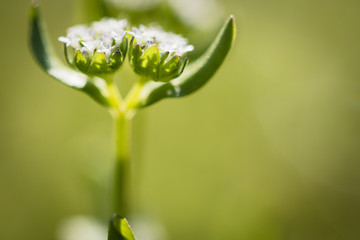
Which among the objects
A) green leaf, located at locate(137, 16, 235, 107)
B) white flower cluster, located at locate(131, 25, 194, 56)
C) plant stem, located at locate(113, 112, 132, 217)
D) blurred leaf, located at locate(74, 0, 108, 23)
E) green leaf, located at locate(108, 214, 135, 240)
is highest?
blurred leaf, located at locate(74, 0, 108, 23)

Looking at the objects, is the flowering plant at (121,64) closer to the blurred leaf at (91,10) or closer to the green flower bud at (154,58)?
the green flower bud at (154,58)

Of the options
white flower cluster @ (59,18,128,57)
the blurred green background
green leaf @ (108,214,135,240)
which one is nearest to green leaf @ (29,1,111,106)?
white flower cluster @ (59,18,128,57)

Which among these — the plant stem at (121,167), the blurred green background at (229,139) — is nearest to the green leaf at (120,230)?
the plant stem at (121,167)

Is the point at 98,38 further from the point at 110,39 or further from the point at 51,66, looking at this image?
the point at 51,66

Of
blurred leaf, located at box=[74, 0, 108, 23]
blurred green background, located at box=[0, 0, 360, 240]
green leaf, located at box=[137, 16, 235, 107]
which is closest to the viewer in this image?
green leaf, located at box=[137, 16, 235, 107]

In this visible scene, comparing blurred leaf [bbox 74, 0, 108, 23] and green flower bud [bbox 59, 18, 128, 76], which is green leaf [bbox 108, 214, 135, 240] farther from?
blurred leaf [bbox 74, 0, 108, 23]

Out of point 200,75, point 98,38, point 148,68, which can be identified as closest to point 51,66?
point 98,38
